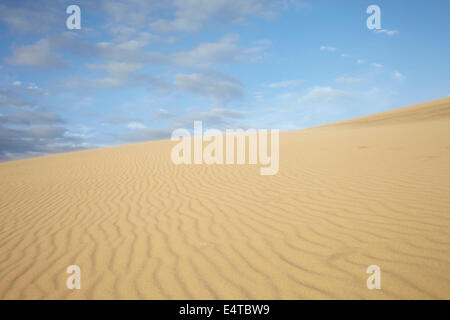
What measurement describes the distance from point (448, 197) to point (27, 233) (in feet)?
24.8

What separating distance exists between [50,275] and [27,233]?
207 cm

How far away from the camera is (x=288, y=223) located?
3.75 m

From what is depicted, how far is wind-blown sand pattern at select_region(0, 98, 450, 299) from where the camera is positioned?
246 centimetres

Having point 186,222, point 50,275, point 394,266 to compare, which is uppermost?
point 186,222

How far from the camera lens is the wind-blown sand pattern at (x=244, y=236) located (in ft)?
8.06

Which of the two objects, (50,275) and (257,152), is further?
(257,152)

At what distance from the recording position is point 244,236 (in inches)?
136

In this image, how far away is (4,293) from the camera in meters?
2.67

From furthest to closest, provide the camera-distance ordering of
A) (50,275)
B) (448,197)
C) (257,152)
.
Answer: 1. (257,152)
2. (448,197)
3. (50,275)

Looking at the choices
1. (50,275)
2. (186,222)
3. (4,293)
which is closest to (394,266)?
(186,222)

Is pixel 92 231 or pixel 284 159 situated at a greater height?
pixel 284 159

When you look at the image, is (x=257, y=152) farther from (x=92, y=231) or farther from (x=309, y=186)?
(x=92, y=231)
